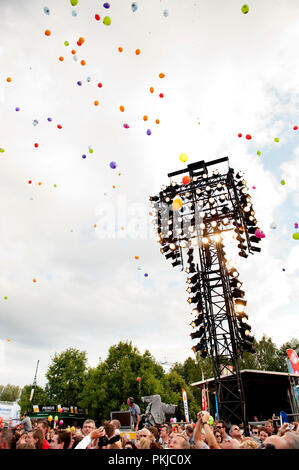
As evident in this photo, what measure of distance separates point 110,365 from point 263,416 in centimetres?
1532

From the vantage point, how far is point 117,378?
83.5ft

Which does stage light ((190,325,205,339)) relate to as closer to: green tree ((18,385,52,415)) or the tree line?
the tree line

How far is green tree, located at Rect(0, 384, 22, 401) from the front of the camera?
2431 inches

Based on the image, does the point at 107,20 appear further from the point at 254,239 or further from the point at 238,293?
the point at 238,293

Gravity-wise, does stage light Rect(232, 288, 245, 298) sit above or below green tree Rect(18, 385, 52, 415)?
above

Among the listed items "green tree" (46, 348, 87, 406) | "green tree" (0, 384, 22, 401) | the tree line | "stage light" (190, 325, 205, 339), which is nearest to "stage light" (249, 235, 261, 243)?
"stage light" (190, 325, 205, 339)

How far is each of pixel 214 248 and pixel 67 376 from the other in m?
28.9

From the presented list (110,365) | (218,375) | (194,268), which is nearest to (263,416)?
(218,375)

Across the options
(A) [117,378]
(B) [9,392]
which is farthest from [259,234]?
(B) [9,392]

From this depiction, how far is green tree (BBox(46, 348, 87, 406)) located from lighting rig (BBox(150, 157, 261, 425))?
25960 mm
